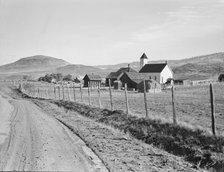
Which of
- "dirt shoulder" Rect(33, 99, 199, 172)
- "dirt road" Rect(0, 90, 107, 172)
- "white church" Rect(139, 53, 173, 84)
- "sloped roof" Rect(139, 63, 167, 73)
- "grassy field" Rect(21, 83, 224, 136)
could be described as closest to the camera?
"dirt road" Rect(0, 90, 107, 172)

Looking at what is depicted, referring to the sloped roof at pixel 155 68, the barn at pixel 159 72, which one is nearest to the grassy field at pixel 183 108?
the barn at pixel 159 72

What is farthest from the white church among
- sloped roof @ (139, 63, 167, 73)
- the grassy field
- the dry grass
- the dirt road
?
the dirt road

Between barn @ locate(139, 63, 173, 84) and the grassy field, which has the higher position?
barn @ locate(139, 63, 173, 84)

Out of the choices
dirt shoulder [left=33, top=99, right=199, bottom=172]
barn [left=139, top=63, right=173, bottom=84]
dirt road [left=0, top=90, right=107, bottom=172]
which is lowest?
dirt shoulder [left=33, top=99, right=199, bottom=172]

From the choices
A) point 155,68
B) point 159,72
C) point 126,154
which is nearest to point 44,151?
point 126,154

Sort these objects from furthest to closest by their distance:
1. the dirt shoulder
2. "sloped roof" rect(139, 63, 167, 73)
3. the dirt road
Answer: "sloped roof" rect(139, 63, 167, 73), the dirt shoulder, the dirt road

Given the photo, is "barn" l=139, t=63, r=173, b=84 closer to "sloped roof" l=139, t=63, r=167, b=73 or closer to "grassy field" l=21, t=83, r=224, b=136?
"sloped roof" l=139, t=63, r=167, b=73

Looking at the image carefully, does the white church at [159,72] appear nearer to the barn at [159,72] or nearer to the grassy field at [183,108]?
the barn at [159,72]

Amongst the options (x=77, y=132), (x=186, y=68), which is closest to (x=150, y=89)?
(x=77, y=132)

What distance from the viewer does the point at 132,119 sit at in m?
14.7

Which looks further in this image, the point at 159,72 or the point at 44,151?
the point at 159,72

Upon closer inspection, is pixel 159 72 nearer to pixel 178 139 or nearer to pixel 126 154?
pixel 178 139

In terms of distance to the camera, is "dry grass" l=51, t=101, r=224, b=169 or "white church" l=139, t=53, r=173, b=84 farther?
"white church" l=139, t=53, r=173, b=84

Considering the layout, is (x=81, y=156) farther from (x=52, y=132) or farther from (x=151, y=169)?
(x=52, y=132)
